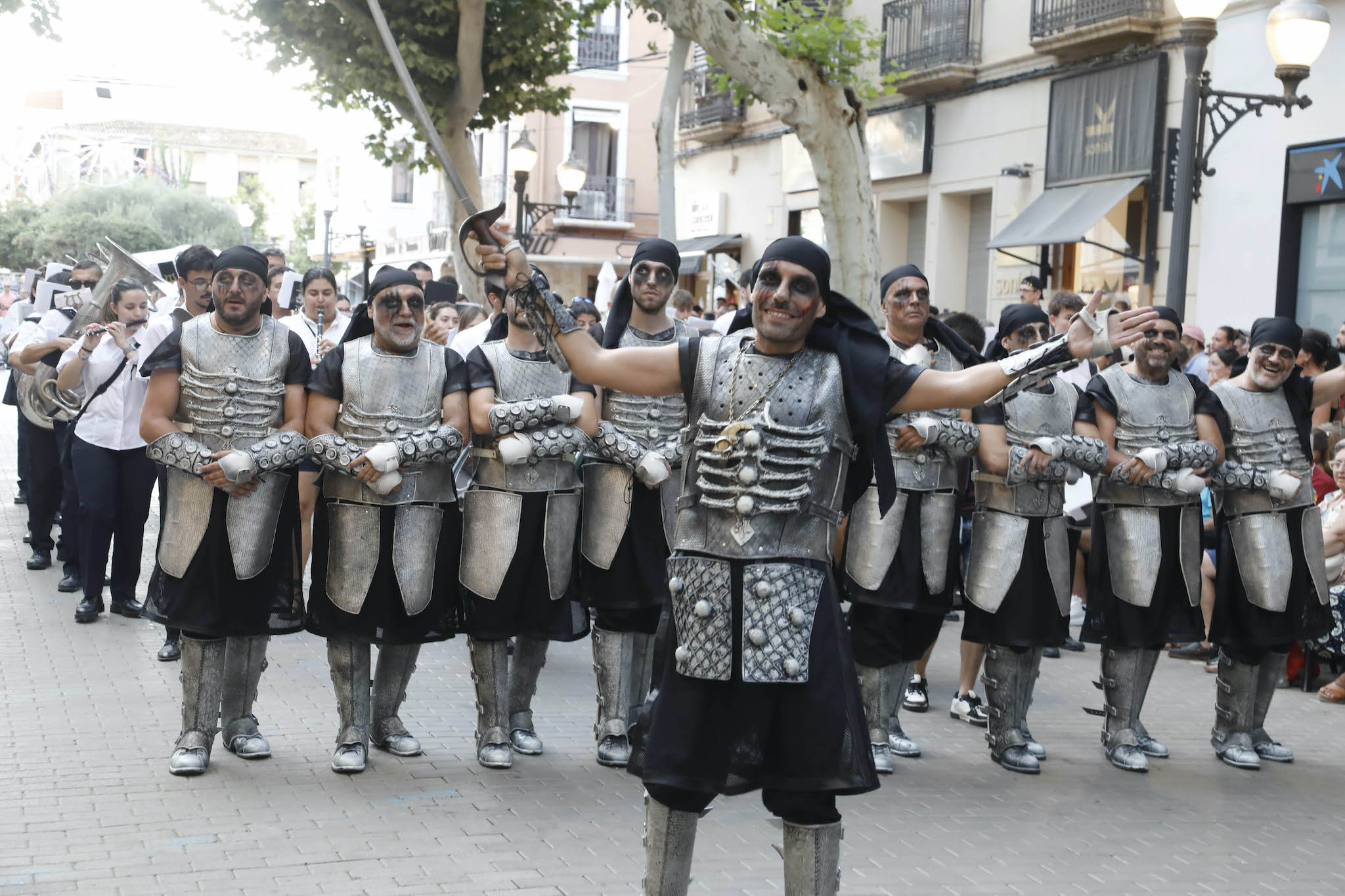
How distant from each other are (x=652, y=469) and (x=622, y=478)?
0.29 meters

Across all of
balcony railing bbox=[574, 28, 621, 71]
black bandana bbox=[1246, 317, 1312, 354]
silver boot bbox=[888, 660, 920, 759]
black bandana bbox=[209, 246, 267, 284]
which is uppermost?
balcony railing bbox=[574, 28, 621, 71]

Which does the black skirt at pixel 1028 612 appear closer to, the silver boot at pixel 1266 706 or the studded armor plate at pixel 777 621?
the silver boot at pixel 1266 706

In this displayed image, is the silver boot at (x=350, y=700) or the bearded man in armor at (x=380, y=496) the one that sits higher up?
the bearded man in armor at (x=380, y=496)

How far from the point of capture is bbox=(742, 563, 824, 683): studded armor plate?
13.4ft

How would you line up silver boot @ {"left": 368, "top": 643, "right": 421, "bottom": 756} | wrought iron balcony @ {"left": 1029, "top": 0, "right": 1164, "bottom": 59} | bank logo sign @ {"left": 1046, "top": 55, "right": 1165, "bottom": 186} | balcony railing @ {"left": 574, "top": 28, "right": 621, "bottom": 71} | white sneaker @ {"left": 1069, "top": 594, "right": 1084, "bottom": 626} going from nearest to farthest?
silver boot @ {"left": 368, "top": 643, "right": 421, "bottom": 756} → white sneaker @ {"left": 1069, "top": 594, "right": 1084, "bottom": 626} → wrought iron balcony @ {"left": 1029, "top": 0, "right": 1164, "bottom": 59} → bank logo sign @ {"left": 1046, "top": 55, "right": 1165, "bottom": 186} → balcony railing @ {"left": 574, "top": 28, "right": 621, "bottom": 71}

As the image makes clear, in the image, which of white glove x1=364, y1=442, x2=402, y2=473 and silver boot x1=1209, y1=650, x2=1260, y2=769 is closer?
white glove x1=364, y1=442, x2=402, y2=473

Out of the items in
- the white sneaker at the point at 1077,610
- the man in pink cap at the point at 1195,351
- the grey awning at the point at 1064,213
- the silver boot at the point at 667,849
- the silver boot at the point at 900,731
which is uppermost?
the grey awning at the point at 1064,213

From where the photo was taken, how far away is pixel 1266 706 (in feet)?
23.4

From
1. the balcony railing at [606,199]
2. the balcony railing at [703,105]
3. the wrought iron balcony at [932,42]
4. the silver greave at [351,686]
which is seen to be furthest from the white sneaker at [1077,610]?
the balcony railing at [606,199]

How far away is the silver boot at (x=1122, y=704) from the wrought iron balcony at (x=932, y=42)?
13.8 meters

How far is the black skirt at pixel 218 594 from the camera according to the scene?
6016 millimetres

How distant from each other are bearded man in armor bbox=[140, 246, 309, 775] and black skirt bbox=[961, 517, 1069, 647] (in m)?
3.04

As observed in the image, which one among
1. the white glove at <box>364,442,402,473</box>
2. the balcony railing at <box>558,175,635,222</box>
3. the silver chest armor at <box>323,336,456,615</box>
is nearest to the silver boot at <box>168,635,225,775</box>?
the silver chest armor at <box>323,336,456,615</box>

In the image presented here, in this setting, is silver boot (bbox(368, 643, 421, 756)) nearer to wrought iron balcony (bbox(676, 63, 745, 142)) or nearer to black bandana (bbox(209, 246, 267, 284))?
black bandana (bbox(209, 246, 267, 284))
